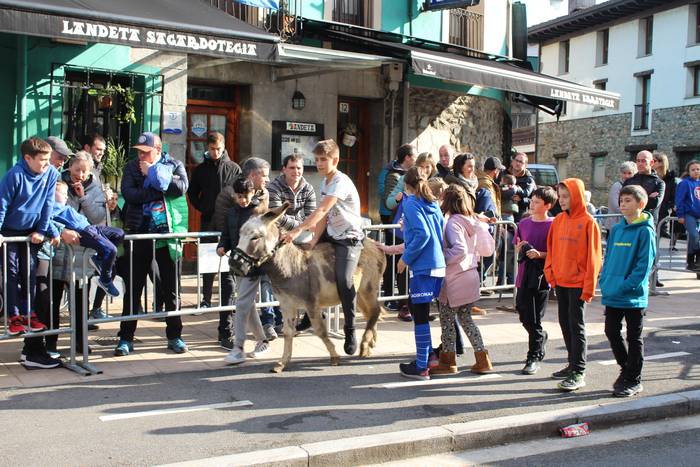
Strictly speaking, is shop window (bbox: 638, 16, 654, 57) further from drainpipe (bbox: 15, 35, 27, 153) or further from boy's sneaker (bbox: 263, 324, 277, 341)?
boy's sneaker (bbox: 263, 324, 277, 341)

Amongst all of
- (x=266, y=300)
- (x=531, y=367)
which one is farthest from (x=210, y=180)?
(x=531, y=367)

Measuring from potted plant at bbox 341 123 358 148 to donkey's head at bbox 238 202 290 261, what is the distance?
28.2 ft

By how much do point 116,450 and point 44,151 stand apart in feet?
9.45

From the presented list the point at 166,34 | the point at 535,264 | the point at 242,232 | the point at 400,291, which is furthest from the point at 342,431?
the point at 166,34

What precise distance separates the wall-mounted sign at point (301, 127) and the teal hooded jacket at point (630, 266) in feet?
27.1

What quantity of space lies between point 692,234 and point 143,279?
31.0ft

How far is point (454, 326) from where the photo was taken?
7.28m

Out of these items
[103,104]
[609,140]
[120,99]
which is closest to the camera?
[103,104]

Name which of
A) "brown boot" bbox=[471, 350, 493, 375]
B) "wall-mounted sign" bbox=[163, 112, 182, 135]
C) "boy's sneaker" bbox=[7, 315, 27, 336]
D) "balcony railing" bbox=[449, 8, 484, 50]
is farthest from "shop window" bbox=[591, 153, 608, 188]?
"boy's sneaker" bbox=[7, 315, 27, 336]

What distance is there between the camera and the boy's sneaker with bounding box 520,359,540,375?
737 centimetres

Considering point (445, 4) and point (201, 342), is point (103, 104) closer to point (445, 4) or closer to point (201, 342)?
point (201, 342)

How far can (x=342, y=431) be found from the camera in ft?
18.4

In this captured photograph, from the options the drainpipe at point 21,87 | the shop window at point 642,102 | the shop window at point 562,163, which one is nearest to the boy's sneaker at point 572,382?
the drainpipe at point 21,87

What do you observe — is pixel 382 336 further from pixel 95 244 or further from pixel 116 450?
pixel 116 450
